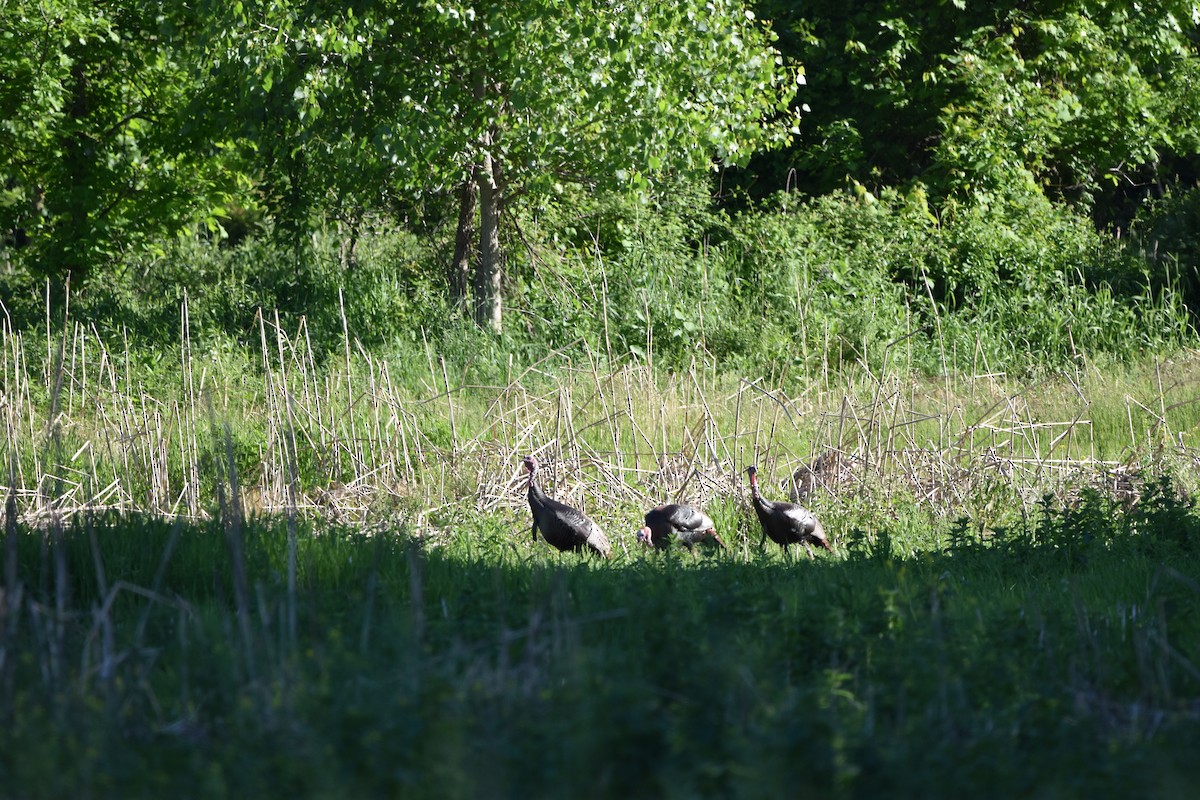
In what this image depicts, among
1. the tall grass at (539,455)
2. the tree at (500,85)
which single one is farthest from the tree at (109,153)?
the tall grass at (539,455)

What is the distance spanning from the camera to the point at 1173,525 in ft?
23.0

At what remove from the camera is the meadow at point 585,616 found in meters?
3.19

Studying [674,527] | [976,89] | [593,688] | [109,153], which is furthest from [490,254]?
[593,688]

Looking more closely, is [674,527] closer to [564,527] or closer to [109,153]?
[564,527]

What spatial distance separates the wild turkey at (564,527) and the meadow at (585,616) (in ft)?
0.73

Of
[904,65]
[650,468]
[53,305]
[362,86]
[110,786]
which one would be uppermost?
[904,65]

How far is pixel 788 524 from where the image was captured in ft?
24.8

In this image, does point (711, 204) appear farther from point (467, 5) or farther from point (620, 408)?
point (620, 408)

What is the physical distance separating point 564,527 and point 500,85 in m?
7.03

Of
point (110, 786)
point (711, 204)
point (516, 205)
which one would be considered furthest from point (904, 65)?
point (110, 786)

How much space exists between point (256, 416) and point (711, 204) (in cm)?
793

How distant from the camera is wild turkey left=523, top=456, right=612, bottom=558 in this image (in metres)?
7.52

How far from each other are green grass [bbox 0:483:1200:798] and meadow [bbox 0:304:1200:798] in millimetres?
15

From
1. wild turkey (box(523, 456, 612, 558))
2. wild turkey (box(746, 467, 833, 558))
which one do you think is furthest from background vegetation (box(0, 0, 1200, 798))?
wild turkey (box(523, 456, 612, 558))
